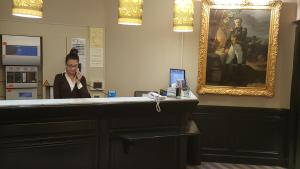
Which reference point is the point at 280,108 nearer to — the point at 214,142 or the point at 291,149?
the point at 291,149

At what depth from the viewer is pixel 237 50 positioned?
4.73 meters

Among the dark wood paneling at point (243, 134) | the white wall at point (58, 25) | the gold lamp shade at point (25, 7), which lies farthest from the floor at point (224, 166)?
the gold lamp shade at point (25, 7)

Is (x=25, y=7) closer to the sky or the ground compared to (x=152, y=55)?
closer to the sky

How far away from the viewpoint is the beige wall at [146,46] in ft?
15.3

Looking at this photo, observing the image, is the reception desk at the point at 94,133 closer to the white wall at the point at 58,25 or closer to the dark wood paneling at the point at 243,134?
the dark wood paneling at the point at 243,134

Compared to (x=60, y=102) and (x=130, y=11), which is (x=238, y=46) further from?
(x=60, y=102)

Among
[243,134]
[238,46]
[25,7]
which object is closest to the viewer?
[25,7]

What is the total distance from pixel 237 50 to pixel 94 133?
272cm

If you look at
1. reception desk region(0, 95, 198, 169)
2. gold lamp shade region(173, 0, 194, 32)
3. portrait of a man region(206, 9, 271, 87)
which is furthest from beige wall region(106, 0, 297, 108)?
reception desk region(0, 95, 198, 169)

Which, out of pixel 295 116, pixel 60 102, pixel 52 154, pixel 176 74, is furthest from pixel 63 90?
pixel 295 116

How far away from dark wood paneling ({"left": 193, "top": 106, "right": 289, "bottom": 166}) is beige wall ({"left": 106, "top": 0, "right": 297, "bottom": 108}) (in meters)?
0.16

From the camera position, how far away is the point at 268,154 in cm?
485

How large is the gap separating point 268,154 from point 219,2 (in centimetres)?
244

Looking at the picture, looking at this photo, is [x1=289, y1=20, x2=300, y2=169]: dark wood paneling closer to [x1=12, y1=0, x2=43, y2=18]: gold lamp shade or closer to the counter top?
the counter top
